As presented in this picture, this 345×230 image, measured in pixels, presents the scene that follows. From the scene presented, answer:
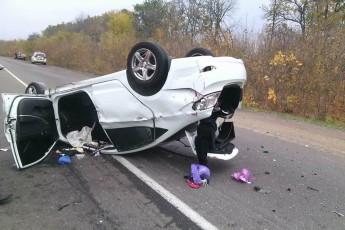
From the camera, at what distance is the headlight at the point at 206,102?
4.49 m

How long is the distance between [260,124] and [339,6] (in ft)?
89.1

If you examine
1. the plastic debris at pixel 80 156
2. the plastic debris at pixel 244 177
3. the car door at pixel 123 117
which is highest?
the car door at pixel 123 117

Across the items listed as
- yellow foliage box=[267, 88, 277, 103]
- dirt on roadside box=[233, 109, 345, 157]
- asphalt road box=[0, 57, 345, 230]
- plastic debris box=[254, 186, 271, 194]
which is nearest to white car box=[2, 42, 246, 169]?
asphalt road box=[0, 57, 345, 230]

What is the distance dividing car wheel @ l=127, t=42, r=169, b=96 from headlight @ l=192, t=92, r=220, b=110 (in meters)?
0.53

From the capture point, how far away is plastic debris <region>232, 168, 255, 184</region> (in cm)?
479

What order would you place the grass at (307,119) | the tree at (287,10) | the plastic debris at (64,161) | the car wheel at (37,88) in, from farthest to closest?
1. the tree at (287,10)
2. the grass at (307,119)
3. the car wheel at (37,88)
4. the plastic debris at (64,161)

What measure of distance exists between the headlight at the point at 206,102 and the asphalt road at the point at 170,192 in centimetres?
96

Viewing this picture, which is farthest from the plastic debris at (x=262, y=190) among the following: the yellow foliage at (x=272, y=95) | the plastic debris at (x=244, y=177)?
the yellow foliage at (x=272, y=95)

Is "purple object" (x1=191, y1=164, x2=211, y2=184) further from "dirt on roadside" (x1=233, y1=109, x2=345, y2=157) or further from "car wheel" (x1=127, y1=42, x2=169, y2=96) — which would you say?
"dirt on roadside" (x1=233, y1=109, x2=345, y2=157)

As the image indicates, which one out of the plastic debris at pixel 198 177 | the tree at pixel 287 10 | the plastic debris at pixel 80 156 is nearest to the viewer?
the plastic debris at pixel 198 177

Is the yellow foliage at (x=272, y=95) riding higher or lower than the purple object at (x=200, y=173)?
lower

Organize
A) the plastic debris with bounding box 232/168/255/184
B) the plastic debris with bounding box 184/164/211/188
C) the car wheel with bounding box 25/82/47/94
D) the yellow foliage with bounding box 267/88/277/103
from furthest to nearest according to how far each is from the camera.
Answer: the yellow foliage with bounding box 267/88/277/103 < the car wheel with bounding box 25/82/47/94 < the plastic debris with bounding box 232/168/255/184 < the plastic debris with bounding box 184/164/211/188

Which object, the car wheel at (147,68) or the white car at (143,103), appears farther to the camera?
the car wheel at (147,68)

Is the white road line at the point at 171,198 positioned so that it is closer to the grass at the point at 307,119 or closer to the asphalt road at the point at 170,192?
the asphalt road at the point at 170,192
